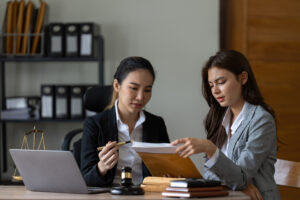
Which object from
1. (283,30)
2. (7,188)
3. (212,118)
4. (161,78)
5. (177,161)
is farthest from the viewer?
(161,78)

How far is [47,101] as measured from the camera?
4230mm

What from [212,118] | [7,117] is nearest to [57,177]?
[212,118]

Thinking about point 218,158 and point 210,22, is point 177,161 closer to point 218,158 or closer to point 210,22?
point 218,158

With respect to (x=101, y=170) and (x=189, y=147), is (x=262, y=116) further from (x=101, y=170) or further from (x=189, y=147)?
(x=101, y=170)

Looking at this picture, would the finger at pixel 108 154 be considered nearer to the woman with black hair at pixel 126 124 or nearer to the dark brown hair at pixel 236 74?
the woman with black hair at pixel 126 124

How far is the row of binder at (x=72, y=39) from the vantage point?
13.8ft

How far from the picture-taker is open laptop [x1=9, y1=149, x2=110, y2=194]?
1.89 metres

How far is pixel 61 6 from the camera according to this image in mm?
4480

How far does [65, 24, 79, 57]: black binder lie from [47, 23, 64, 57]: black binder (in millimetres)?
38

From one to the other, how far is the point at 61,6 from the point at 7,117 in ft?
3.21

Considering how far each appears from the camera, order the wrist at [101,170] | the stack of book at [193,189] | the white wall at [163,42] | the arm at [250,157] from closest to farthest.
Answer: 1. the stack of book at [193,189]
2. the arm at [250,157]
3. the wrist at [101,170]
4. the white wall at [163,42]

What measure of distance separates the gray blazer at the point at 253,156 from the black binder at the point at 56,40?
2.26m

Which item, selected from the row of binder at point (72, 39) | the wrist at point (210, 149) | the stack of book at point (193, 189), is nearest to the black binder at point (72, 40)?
the row of binder at point (72, 39)

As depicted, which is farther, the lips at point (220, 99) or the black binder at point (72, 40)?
the black binder at point (72, 40)
